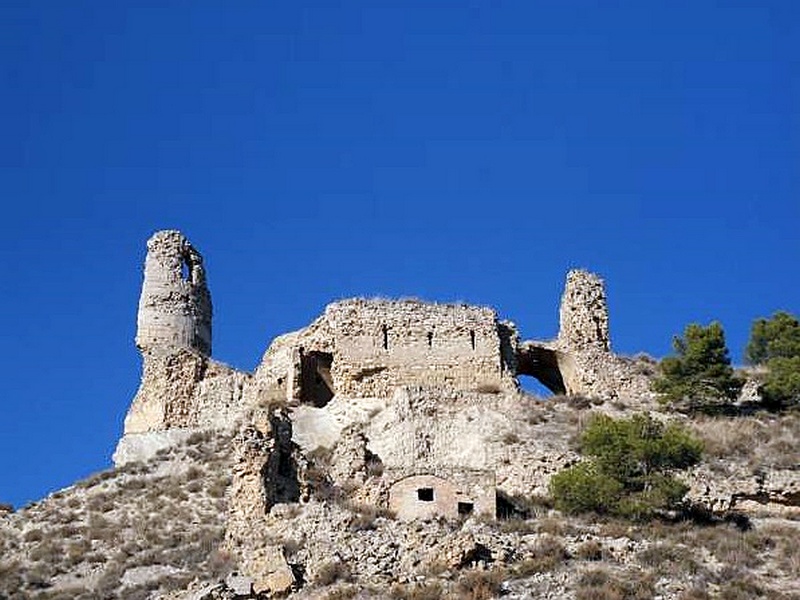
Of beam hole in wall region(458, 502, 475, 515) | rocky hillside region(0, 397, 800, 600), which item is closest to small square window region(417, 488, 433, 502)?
beam hole in wall region(458, 502, 475, 515)

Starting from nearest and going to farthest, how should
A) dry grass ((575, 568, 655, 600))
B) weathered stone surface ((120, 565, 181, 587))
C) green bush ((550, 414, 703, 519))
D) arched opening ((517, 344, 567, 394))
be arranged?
dry grass ((575, 568, 655, 600)), weathered stone surface ((120, 565, 181, 587)), green bush ((550, 414, 703, 519)), arched opening ((517, 344, 567, 394))

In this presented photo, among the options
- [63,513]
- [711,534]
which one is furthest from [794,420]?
[63,513]

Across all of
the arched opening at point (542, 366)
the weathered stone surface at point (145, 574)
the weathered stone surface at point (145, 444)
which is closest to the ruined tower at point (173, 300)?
the weathered stone surface at point (145, 444)

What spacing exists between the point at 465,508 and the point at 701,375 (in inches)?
465

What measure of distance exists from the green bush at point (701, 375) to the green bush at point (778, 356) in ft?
3.18

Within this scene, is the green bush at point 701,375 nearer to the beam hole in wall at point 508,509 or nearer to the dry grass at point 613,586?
the beam hole in wall at point 508,509

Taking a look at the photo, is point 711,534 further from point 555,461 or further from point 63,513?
point 63,513

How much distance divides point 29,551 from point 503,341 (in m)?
15.2

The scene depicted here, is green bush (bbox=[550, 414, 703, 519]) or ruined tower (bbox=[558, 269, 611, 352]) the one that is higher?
ruined tower (bbox=[558, 269, 611, 352])

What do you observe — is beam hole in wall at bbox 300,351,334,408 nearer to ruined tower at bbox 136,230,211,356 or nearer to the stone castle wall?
the stone castle wall

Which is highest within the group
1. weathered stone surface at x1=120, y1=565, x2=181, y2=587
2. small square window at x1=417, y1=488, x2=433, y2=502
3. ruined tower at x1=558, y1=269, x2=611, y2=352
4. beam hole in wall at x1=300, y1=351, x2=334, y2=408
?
ruined tower at x1=558, y1=269, x2=611, y2=352

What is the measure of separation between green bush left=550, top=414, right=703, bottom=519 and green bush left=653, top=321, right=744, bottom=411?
6.21m

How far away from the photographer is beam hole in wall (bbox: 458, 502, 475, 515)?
104ft

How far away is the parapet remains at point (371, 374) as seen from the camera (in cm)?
3809
